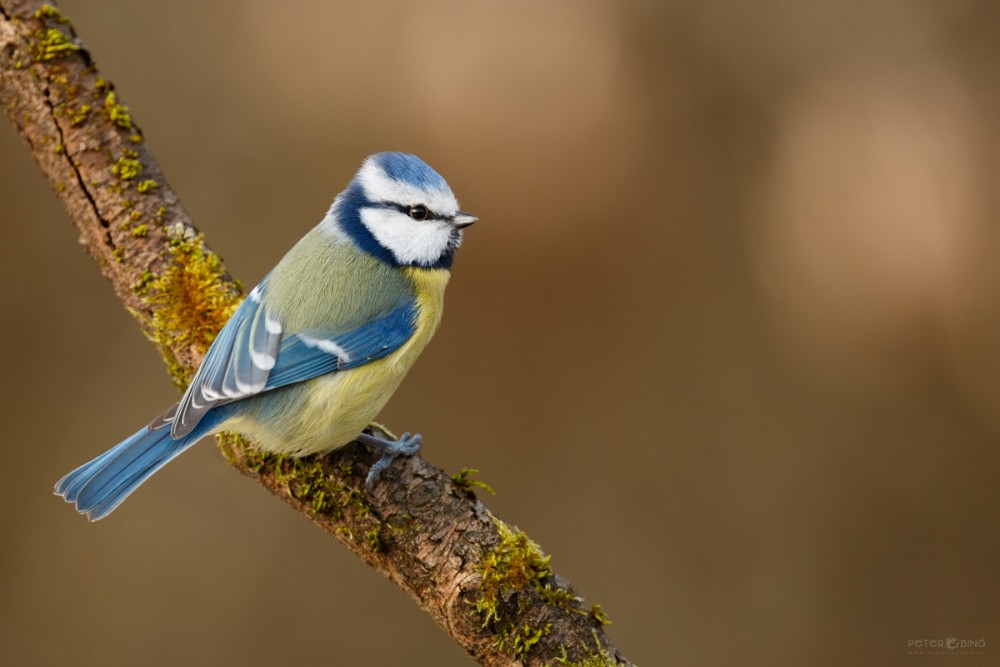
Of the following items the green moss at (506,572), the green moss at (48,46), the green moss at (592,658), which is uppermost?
the green moss at (48,46)

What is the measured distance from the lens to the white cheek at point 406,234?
2.07m

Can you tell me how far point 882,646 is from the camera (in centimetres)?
320

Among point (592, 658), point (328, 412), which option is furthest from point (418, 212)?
point (592, 658)

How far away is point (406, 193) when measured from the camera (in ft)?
A: 6.77

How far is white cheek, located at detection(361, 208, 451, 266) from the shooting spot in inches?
81.4

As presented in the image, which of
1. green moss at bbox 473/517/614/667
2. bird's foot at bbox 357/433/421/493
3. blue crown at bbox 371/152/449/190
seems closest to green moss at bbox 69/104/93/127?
blue crown at bbox 371/152/449/190

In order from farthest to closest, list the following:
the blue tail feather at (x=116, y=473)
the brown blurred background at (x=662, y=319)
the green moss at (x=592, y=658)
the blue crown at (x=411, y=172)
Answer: the brown blurred background at (x=662, y=319) < the blue crown at (x=411, y=172) < the blue tail feather at (x=116, y=473) < the green moss at (x=592, y=658)

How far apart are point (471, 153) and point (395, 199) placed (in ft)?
4.12

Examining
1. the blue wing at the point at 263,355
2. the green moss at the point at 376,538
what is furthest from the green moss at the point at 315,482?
the blue wing at the point at 263,355

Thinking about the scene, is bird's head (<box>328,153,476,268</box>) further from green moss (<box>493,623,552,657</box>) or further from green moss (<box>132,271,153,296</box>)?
green moss (<box>493,623,552,657</box>)

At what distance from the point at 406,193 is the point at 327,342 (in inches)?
15.0

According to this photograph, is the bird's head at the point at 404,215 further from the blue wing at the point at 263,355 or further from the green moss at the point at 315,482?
the green moss at the point at 315,482

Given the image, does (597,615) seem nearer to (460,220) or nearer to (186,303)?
(460,220)

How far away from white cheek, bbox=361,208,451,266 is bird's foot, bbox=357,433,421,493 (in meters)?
0.38
